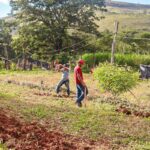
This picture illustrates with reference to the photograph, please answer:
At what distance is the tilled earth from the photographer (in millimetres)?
8727

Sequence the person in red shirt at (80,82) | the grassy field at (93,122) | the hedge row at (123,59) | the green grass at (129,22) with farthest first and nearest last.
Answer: the green grass at (129,22), the hedge row at (123,59), the person in red shirt at (80,82), the grassy field at (93,122)

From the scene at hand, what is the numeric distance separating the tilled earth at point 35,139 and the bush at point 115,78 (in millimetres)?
7133

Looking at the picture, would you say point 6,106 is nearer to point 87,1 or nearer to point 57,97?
point 57,97

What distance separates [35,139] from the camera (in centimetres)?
917

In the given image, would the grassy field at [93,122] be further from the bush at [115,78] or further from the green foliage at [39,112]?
the bush at [115,78]

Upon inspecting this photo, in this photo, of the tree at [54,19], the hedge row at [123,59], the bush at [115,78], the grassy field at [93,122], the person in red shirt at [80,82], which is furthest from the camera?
the tree at [54,19]

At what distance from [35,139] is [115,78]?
854cm

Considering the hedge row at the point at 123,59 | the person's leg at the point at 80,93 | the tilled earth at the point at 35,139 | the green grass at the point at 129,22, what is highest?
the tilled earth at the point at 35,139

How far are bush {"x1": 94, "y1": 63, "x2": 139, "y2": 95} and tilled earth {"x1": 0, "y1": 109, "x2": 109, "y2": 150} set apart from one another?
23.4 feet

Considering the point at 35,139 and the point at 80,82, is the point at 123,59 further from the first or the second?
the point at 35,139

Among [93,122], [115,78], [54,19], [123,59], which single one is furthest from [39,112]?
[54,19]

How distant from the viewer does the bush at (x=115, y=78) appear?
17.2 meters

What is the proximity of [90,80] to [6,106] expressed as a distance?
13597 mm

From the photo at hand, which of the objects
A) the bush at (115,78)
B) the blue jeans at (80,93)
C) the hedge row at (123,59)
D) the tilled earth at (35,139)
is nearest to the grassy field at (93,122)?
the tilled earth at (35,139)
